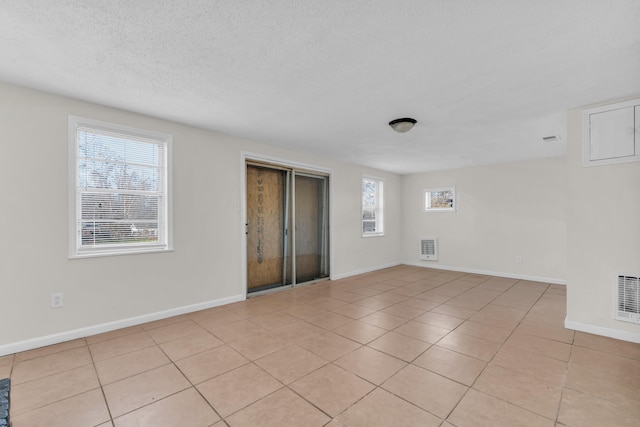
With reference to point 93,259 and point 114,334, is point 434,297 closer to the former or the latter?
point 114,334

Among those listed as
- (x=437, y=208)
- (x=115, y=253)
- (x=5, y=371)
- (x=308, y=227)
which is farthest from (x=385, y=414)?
(x=437, y=208)

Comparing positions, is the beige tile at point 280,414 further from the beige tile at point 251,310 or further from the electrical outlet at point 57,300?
the electrical outlet at point 57,300

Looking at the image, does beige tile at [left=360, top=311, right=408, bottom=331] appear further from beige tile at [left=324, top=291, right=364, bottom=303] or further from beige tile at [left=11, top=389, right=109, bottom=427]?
beige tile at [left=11, top=389, right=109, bottom=427]

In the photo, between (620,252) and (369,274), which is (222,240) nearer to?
(369,274)

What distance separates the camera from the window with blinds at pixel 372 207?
6559 mm

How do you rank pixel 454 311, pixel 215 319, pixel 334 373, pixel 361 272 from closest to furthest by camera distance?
1. pixel 334 373
2. pixel 215 319
3. pixel 454 311
4. pixel 361 272

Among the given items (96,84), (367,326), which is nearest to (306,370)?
(367,326)

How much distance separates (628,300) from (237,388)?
12.2 feet

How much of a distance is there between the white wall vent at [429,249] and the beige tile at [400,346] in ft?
14.2

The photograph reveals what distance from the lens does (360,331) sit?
3053mm

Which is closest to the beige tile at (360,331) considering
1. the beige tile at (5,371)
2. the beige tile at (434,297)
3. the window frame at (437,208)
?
the beige tile at (434,297)

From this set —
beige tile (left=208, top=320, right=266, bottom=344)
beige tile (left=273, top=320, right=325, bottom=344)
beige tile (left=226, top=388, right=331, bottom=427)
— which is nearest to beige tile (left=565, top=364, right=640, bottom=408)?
beige tile (left=226, top=388, right=331, bottom=427)

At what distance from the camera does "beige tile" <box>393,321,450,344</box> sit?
9.39 ft

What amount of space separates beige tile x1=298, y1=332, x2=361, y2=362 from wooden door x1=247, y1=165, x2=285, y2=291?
1.99m
